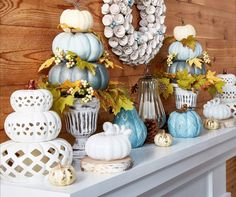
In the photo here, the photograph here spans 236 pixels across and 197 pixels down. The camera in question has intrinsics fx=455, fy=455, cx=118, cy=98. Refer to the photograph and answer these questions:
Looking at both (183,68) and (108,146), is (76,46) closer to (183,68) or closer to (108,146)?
(108,146)

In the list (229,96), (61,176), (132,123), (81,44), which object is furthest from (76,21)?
(229,96)

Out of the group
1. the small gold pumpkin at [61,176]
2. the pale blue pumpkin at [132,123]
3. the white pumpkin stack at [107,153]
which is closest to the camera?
the small gold pumpkin at [61,176]

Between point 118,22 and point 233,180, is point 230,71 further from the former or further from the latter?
point 118,22

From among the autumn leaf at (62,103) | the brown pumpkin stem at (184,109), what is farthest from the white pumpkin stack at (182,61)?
the autumn leaf at (62,103)

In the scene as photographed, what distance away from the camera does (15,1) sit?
1.15m

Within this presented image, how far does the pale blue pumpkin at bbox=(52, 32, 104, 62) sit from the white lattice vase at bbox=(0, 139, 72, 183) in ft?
0.95

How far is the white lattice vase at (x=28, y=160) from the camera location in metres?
0.99

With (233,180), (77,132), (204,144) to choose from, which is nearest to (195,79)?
(204,144)

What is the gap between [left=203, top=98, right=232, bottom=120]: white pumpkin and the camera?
5.47 ft

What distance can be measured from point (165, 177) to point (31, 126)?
45cm

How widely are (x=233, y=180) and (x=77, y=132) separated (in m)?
1.55

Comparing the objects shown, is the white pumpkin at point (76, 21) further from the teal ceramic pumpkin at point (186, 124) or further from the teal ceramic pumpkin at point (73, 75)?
the teal ceramic pumpkin at point (186, 124)

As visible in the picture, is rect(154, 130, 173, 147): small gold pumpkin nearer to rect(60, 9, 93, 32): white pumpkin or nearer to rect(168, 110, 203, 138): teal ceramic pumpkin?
rect(168, 110, 203, 138): teal ceramic pumpkin

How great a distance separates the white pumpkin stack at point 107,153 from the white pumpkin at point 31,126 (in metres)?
0.11
